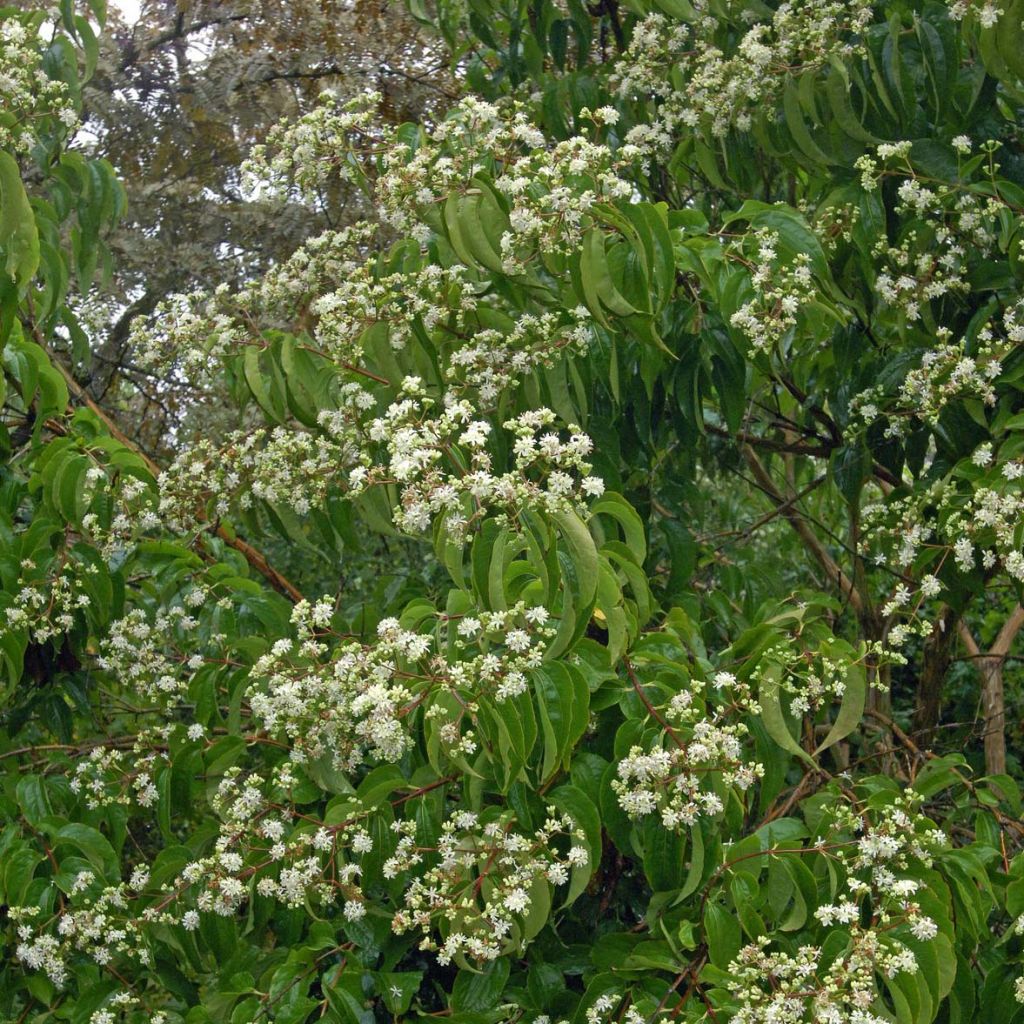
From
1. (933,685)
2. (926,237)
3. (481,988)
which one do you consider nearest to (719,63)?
(926,237)

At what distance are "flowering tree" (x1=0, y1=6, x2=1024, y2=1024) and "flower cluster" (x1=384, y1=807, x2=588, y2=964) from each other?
10 mm

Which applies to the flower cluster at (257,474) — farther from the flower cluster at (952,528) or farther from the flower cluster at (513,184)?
the flower cluster at (952,528)

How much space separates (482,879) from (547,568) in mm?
543

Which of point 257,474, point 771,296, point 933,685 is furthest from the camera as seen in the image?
point 933,685

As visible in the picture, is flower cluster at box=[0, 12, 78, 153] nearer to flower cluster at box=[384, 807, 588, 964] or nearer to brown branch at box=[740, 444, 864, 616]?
flower cluster at box=[384, 807, 588, 964]

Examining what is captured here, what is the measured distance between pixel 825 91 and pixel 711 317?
0.63 m

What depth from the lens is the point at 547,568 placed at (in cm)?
191

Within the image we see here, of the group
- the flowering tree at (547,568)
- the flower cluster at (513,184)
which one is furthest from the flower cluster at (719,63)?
the flower cluster at (513,184)

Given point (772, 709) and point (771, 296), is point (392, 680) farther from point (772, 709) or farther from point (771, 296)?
point (771, 296)

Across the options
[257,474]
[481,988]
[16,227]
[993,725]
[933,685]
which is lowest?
[993,725]

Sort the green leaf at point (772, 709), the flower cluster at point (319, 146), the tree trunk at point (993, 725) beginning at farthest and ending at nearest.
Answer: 1. the tree trunk at point (993, 725)
2. the flower cluster at point (319, 146)
3. the green leaf at point (772, 709)

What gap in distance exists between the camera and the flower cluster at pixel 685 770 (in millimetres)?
2094

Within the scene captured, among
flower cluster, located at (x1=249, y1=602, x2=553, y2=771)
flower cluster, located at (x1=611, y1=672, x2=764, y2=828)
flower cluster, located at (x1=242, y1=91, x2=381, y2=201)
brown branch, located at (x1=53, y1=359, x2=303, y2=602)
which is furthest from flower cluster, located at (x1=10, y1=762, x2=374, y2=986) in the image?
flower cluster, located at (x1=242, y1=91, x2=381, y2=201)

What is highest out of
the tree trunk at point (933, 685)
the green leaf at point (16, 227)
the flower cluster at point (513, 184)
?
the green leaf at point (16, 227)
